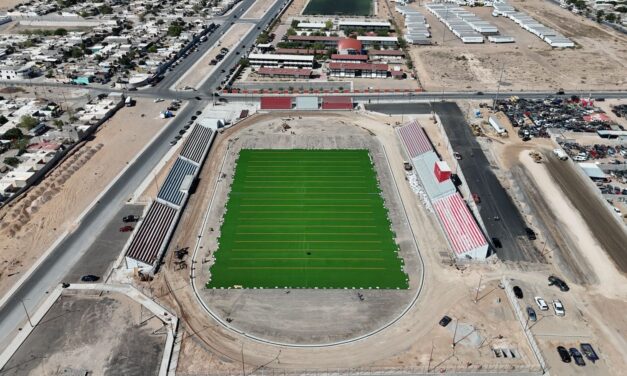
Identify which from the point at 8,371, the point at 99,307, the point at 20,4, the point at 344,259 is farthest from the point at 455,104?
the point at 20,4

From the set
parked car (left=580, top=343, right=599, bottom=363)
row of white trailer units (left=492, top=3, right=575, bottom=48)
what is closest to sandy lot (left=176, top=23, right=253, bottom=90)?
row of white trailer units (left=492, top=3, right=575, bottom=48)

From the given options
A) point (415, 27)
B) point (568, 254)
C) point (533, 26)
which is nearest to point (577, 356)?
point (568, 254)

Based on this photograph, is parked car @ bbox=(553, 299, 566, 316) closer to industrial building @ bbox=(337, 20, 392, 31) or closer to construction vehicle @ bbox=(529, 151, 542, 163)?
construction vehicle @ bbox=(529, 151, 542, 163)

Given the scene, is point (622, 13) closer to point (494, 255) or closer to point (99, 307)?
point (494, 255)

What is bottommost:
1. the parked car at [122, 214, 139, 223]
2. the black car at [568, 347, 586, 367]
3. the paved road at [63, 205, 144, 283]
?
the black car at [568, 347, 586, 367]

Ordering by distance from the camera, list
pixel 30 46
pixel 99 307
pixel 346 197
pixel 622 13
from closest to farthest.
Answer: pixel 99 307
pixel 346 197
pixel 30 46
pixel 622 13

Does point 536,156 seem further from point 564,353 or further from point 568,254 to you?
point 564,353
